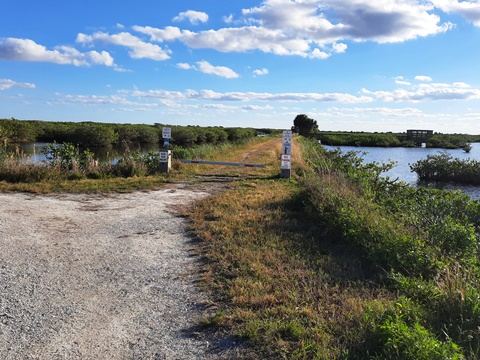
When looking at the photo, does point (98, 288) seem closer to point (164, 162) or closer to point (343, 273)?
point (343, 273)

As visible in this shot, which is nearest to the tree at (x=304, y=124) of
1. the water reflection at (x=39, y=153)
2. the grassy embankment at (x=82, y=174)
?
the water reflection at (x=39, y=153)

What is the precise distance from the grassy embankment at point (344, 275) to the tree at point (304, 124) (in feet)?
291

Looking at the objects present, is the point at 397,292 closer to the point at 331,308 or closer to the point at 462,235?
the point at 331,308

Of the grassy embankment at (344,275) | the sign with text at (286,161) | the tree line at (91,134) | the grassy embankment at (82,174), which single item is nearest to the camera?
the grassy embankment at (344,275)

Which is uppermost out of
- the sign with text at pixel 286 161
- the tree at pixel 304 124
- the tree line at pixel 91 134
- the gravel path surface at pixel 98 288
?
the tree at pixel 304 124

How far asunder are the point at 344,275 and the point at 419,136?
83116mm

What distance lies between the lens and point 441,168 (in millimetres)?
26344

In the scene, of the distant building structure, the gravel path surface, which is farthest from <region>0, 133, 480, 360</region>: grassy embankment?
the distant building structure

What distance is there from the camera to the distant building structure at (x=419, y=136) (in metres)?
78.8

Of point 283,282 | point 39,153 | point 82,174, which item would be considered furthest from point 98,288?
point 39,153

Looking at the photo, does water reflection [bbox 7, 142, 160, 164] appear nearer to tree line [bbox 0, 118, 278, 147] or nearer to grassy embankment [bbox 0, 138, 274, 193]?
grassy embankment [bbox 0, 138, 274, 193]

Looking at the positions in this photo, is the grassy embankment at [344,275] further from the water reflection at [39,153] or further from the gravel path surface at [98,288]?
the water reflection at [39,153]

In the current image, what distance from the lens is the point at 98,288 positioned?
4539mm

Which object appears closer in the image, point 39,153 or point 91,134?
point 39,153
